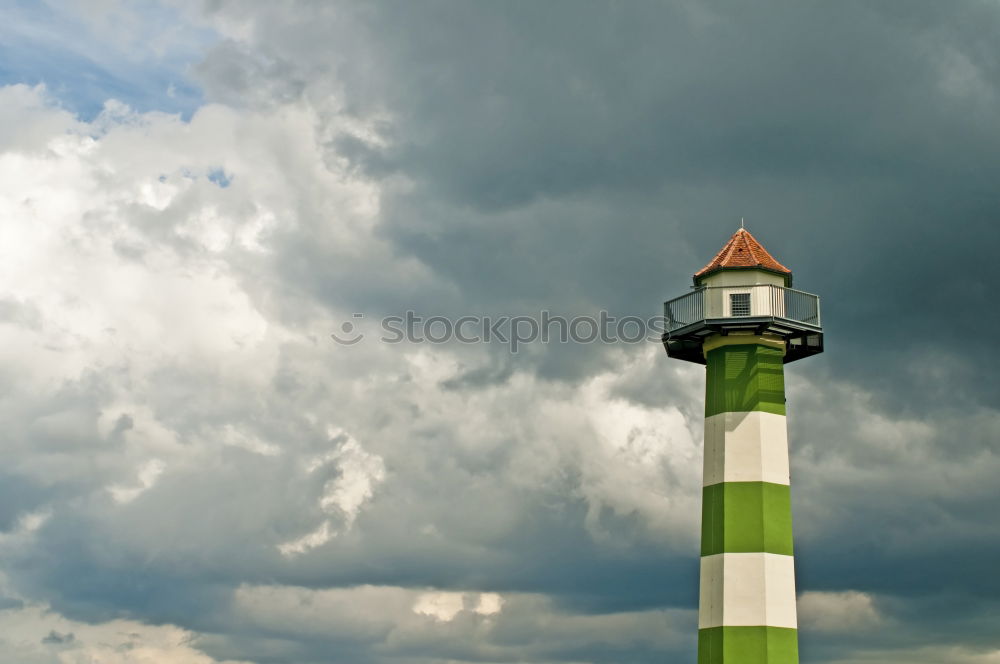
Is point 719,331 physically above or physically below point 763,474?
above

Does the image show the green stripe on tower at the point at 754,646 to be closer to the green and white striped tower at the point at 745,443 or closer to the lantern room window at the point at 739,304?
the green and white striped tower at the point at 745,443

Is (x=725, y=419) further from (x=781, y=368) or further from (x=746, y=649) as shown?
(x=746, y=649)

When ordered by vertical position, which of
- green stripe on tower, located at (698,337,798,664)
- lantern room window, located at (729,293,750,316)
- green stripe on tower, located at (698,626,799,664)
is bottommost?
green stripe on tower, located at (698,626,799,664)

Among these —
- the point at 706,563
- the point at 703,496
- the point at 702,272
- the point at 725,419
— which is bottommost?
the point at 706,563

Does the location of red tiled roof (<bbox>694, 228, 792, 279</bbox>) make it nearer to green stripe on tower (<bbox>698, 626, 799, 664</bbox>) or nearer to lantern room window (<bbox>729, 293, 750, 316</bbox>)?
lantern room window (<bbox>729, 293, 750, 316</bbox>)

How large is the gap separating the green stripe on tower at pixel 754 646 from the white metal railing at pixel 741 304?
42.8ft

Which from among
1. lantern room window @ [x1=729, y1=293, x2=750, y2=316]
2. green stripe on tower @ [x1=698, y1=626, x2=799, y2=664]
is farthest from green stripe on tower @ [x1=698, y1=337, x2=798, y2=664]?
lantern room window @ [x1=729, y1=293, x2=750, y2=316]

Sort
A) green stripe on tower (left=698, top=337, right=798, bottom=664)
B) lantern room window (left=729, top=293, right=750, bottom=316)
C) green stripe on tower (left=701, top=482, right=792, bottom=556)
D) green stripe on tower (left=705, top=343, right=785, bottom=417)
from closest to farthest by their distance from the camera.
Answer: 1. green stripe on tower (left=698, top=337, right=798, bottom=664)
2. green stripe on tower (left=701, top=482, right=792, bottom=556)
3. green stripe on tower (left=705, top=343, right=785, bottom=417)
4. lantern room window (left=729, top=293, right=750, bottom=316)

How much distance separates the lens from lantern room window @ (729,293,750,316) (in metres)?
48.9

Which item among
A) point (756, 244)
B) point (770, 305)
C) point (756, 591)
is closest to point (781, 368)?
point (770, 305)

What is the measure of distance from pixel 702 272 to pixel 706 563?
13201 millimetres

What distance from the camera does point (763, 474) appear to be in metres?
46.0

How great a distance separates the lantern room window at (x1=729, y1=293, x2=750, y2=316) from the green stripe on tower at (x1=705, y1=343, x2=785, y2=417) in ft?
5.09

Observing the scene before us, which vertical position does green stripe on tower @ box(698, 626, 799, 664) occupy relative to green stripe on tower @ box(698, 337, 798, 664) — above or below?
below
